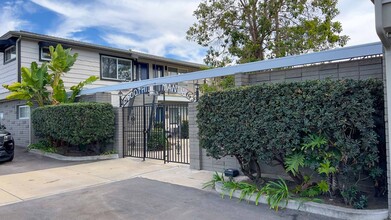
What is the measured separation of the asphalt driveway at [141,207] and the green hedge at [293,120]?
1043mm

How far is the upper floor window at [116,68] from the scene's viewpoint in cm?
1670

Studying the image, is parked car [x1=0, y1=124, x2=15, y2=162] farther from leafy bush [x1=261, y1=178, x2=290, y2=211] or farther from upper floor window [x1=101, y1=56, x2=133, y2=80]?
leafy bush [x1=261, y1=178, x2=290, y2=211]

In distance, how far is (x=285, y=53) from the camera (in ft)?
45.7

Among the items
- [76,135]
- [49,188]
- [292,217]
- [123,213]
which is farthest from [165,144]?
[292,217]

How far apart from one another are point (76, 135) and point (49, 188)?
4.01 m

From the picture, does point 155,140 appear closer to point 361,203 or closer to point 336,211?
point 336,211

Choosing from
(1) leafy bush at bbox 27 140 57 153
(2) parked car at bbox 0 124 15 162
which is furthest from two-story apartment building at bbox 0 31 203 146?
(2) parked car at bbox 0 124 15 162

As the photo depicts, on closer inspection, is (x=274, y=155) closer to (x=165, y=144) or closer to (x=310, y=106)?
(x=310, y=106)

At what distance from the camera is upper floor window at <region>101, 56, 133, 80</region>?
16703mm

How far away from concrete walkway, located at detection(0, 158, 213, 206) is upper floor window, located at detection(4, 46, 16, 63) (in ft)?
27.3

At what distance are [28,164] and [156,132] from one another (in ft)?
15.8

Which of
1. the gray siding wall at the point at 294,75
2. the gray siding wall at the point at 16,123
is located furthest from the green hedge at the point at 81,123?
the gray siding wall at the point at 294,75

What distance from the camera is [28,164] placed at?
34.1ft

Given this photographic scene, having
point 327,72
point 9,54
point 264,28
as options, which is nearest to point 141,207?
point 327,72
